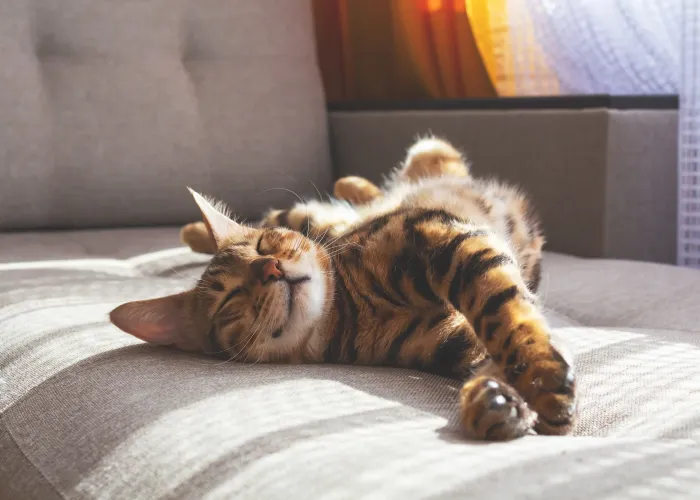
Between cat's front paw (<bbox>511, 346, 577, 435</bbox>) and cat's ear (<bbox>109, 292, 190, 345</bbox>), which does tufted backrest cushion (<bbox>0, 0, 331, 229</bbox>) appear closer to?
cat's ear (<bbox>109, 292, 190, 345</bbox>)

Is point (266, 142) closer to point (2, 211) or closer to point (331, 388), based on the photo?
point (2, 211)

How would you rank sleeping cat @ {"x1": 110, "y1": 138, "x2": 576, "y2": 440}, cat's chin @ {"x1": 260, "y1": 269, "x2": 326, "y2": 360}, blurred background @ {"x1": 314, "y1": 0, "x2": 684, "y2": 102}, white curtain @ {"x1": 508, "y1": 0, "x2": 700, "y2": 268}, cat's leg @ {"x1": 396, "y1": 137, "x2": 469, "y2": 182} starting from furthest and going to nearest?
blurred background @ {"x1": 314, "y1": 0, "x2": 684, "y2": 102} < white curtain @ {"x1": 508, "y1": 0, "x2": 700, "y2": 268} < cat's leg @ {"x1": 396, "y1": 137, "x2": 469, "y2": 182} < cat's chin @ {"x1": 260, "y1": 269, "x2": 326, "y2": 360} < sleeping cat @ {"x1": 110, "y1": 138, "x2": 576, "y2": 440}

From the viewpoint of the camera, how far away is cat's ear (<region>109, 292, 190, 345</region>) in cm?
110

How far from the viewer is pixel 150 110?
2209mm

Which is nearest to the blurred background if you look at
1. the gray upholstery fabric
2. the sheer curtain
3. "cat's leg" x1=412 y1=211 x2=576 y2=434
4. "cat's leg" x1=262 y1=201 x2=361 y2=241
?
the sheer curtain

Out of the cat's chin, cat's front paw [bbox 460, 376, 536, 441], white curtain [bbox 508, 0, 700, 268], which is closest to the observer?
cat's front paw [bbox 460, 376, 536, 441]

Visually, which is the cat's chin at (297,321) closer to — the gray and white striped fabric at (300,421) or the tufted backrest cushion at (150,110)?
the gray and white striped fabric at (300,421)

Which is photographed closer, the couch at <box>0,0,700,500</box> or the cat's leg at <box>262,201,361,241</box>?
the couch at <box>0,0,700,500</box>

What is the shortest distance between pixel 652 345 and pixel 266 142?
143 cm

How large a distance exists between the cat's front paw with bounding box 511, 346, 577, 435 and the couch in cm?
5

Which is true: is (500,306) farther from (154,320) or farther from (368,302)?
(154,320)

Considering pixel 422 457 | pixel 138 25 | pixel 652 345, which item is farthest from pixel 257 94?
pixel 422 457

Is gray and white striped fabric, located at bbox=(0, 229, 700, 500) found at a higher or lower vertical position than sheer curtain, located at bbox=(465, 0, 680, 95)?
lower

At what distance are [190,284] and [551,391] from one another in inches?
31.6
